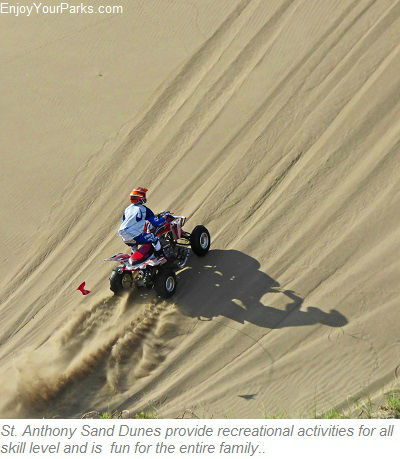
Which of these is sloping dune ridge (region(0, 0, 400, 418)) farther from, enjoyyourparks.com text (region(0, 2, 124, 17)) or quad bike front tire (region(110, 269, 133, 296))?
enjoyyourparks.com text (region(0, 2, 124, 17))

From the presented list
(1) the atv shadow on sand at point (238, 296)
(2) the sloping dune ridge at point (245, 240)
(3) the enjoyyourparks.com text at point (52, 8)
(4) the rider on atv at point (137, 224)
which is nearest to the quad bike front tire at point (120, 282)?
(2) the sloping dune ridge at point (245, 240)

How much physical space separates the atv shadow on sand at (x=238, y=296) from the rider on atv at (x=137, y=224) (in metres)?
0.88

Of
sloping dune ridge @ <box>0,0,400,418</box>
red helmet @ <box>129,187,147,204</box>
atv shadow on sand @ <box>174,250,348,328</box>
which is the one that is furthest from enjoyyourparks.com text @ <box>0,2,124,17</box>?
atv shadow on sand @ <box>174,250,348,328</box>

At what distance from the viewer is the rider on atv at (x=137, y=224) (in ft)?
41.6

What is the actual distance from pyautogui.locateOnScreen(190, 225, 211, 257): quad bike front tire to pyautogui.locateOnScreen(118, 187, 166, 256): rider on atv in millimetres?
623

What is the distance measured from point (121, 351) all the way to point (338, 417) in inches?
148

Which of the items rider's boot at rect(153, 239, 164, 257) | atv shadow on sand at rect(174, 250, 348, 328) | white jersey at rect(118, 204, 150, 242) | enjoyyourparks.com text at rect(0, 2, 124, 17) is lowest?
atv shadow on sand at rect(174, 250, 348, 328)

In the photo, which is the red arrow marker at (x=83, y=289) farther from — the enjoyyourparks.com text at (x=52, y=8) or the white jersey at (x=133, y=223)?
the enjoyyourparks.com text at (x=52, y=8)

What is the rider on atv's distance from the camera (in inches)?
500

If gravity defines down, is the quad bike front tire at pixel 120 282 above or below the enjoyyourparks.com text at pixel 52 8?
below

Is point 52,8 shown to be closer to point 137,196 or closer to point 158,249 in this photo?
point 137,196

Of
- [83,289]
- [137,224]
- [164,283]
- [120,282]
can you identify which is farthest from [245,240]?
[83,289]

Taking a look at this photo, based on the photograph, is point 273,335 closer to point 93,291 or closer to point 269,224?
point 269,224

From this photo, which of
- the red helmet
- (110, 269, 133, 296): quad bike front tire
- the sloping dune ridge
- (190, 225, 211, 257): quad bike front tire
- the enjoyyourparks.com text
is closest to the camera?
the sloping dune ridge
